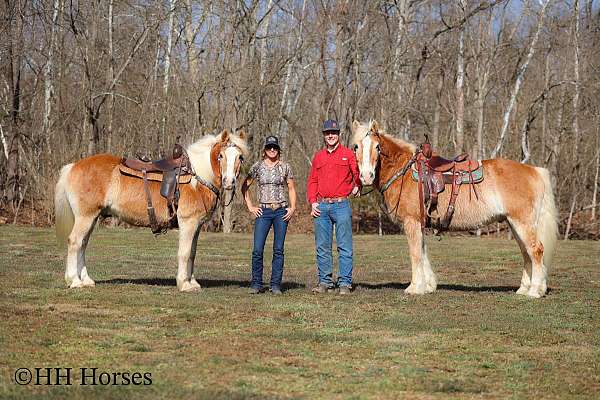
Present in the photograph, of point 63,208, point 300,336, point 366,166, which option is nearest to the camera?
point 300,336

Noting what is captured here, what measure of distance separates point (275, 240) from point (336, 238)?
79 cm

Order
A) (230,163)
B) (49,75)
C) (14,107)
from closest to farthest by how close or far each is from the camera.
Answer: (230,163)
(14,107)
(49,75)

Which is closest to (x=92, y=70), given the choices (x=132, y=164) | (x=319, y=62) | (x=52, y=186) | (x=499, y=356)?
(x=52, y=186)

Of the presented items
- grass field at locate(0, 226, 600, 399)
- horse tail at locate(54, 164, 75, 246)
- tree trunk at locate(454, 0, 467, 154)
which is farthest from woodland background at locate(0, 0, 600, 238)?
horse tail at locate(54, 164, 75, 246)

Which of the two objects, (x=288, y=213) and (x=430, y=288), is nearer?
(x=288, y=213)

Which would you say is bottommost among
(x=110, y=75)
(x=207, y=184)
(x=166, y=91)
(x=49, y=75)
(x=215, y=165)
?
(x=207, y=184)

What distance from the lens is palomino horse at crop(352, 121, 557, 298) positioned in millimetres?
11562

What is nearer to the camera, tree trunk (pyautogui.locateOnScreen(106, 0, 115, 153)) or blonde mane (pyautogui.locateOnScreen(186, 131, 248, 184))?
blonde mane (pyautogui.locateOnScreen(186, 131, 248, 184))

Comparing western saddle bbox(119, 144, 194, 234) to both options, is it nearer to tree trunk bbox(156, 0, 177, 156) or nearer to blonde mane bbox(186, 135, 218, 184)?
blonde mane bbox(186, 135, 218, 184)

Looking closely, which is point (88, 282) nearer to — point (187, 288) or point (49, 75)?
point (187, 288)

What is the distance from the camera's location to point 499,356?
25.4 feet

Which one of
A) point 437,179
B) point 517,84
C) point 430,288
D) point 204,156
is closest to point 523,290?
point 430,288

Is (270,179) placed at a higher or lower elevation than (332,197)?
higher

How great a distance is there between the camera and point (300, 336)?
8391 millimetres
